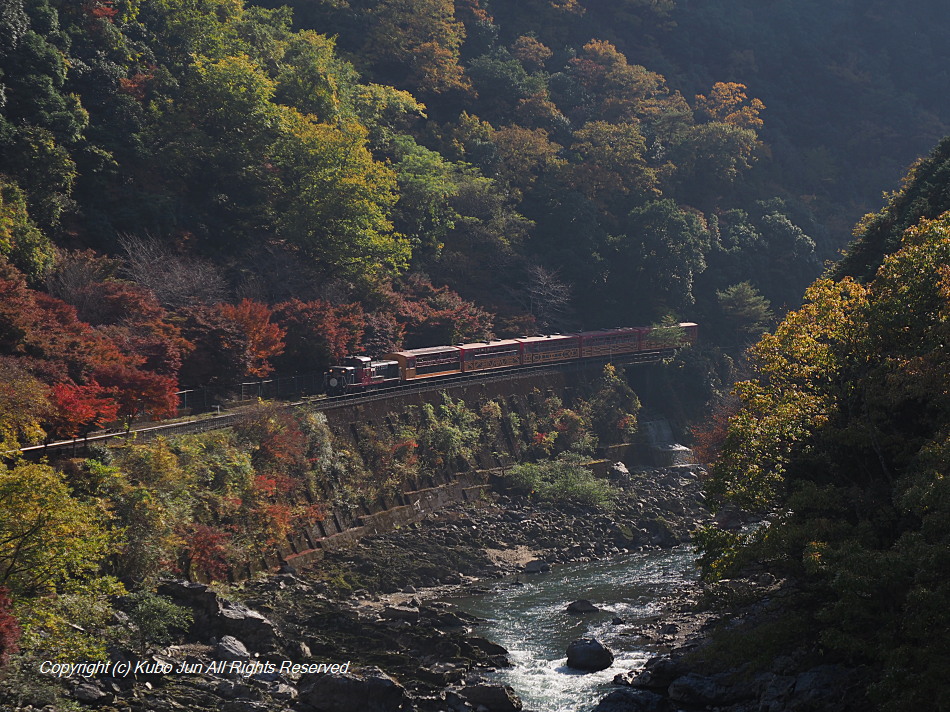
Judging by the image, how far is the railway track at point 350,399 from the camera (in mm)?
35062

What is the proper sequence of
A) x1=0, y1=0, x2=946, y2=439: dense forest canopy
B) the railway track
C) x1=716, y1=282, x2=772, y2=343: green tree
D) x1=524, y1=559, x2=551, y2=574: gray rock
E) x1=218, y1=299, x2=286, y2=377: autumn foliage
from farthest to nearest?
x1=716, y1=282, x2=772, y2=343: green tree < x1=218, y1=299, x2=286, y2=377: autumn foliage < x1=0, y1=0, x2=946, y2=439: dense forest canopy < x1=524, y1=559, x2=551, y2=574: gray rock < the railway track

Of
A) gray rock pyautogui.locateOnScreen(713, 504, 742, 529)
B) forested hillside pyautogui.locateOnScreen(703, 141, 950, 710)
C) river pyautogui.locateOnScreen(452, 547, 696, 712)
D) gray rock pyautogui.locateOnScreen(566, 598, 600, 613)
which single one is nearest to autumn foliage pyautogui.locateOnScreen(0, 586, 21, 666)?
river pyautogui.locateOnScreen(452, 547, 696, 712)

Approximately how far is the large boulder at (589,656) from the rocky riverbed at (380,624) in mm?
1921

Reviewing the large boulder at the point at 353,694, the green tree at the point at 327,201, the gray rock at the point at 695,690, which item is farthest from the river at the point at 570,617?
the green tree at the point at 327,201

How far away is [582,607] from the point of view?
3709 centimetres

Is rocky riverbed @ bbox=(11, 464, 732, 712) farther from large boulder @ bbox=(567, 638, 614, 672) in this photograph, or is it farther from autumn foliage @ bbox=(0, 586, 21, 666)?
large boulder @ bbox=(567, 638, 614, 672)

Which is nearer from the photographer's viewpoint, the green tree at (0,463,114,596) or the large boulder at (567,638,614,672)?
the green tree at (0,463,114,596)

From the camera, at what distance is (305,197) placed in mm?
55031

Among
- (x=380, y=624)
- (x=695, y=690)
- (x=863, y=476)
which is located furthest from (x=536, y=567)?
(x=863, y=476)

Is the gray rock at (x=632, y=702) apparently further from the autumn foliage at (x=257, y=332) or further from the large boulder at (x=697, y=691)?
the autumn foliage at (x=257, y=332)

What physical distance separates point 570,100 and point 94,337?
5358cm

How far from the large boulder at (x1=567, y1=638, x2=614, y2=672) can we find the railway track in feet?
51.7

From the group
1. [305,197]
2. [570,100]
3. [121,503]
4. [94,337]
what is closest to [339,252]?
[305,197]

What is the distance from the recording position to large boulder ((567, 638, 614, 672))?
101ft
